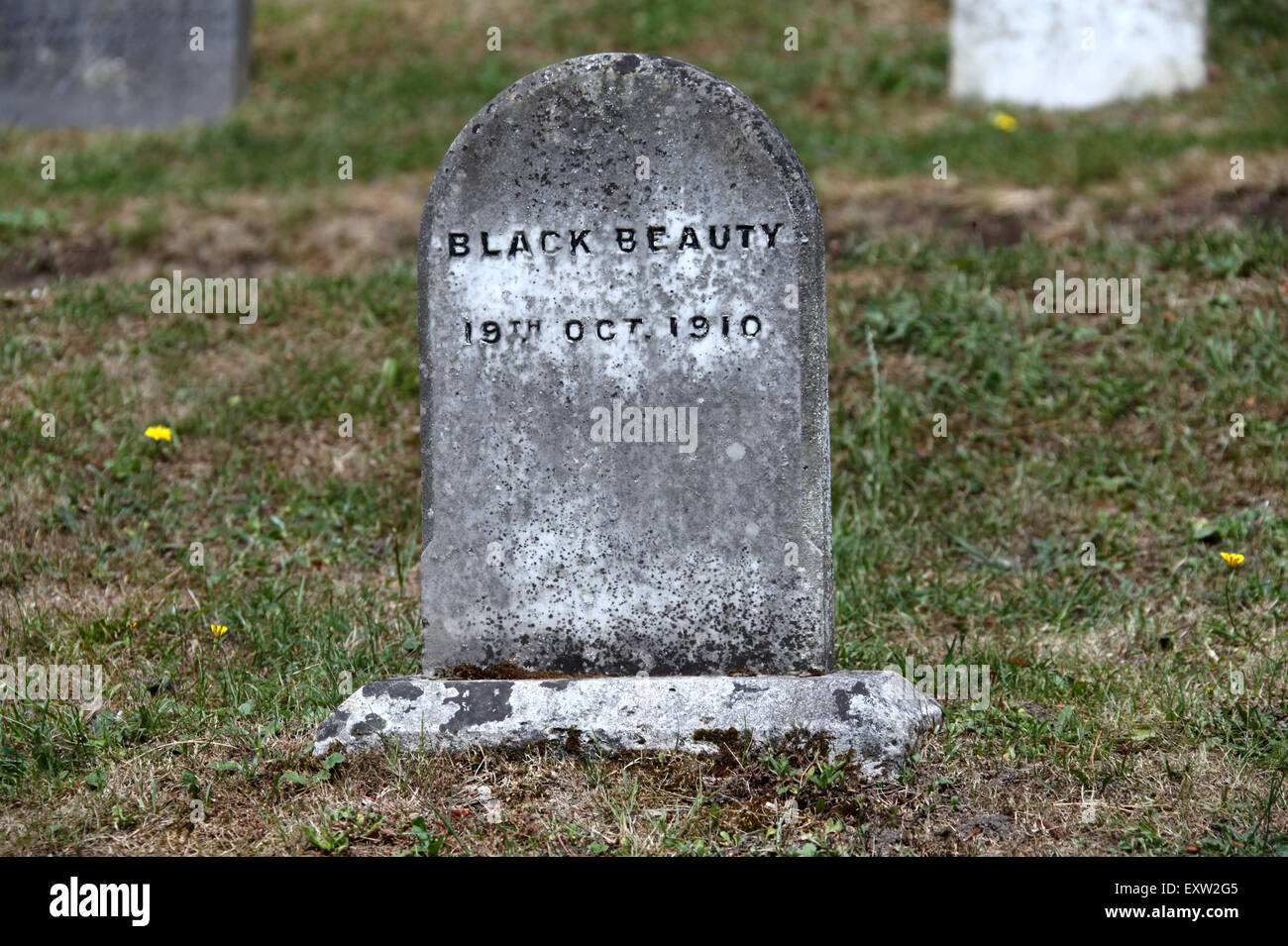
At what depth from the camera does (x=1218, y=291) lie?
586cm

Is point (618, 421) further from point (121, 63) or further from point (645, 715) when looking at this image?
point (121, 63)

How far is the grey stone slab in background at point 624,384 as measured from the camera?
332cm

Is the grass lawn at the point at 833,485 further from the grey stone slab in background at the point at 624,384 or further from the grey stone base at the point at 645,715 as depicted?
the grey stone slab in background at the point at 624,384

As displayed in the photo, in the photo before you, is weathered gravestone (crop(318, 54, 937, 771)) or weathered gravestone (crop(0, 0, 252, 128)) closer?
weathered gravestone (crop(318, 54, 937, 771))

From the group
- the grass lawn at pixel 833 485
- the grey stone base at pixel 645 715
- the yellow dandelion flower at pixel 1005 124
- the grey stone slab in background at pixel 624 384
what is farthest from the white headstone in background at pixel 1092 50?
the grey stone base at pixel 645 715

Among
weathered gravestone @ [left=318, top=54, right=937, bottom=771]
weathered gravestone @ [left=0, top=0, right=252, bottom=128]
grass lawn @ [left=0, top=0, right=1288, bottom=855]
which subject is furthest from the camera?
weathered gravestone @ [left=0, top=0, right=252, bottom=128]

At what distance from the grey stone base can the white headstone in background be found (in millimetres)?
6662

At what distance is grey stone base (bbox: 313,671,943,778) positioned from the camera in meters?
3.16

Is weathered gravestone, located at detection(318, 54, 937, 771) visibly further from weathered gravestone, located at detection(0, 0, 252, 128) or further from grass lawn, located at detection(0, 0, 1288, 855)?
weathered gravestone, located at detection(0, 0, 252, 128)

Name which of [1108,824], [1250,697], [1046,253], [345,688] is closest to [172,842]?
[345,688]

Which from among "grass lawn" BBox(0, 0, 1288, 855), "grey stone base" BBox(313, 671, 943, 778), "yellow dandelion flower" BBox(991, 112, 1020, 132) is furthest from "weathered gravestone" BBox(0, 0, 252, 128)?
"grey stone base" BBox(313, 671, 943, 778)

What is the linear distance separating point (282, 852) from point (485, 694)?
618 mm

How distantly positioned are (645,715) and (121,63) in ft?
27.2

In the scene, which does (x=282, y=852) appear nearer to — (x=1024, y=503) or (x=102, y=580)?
(x=102, y=580)
